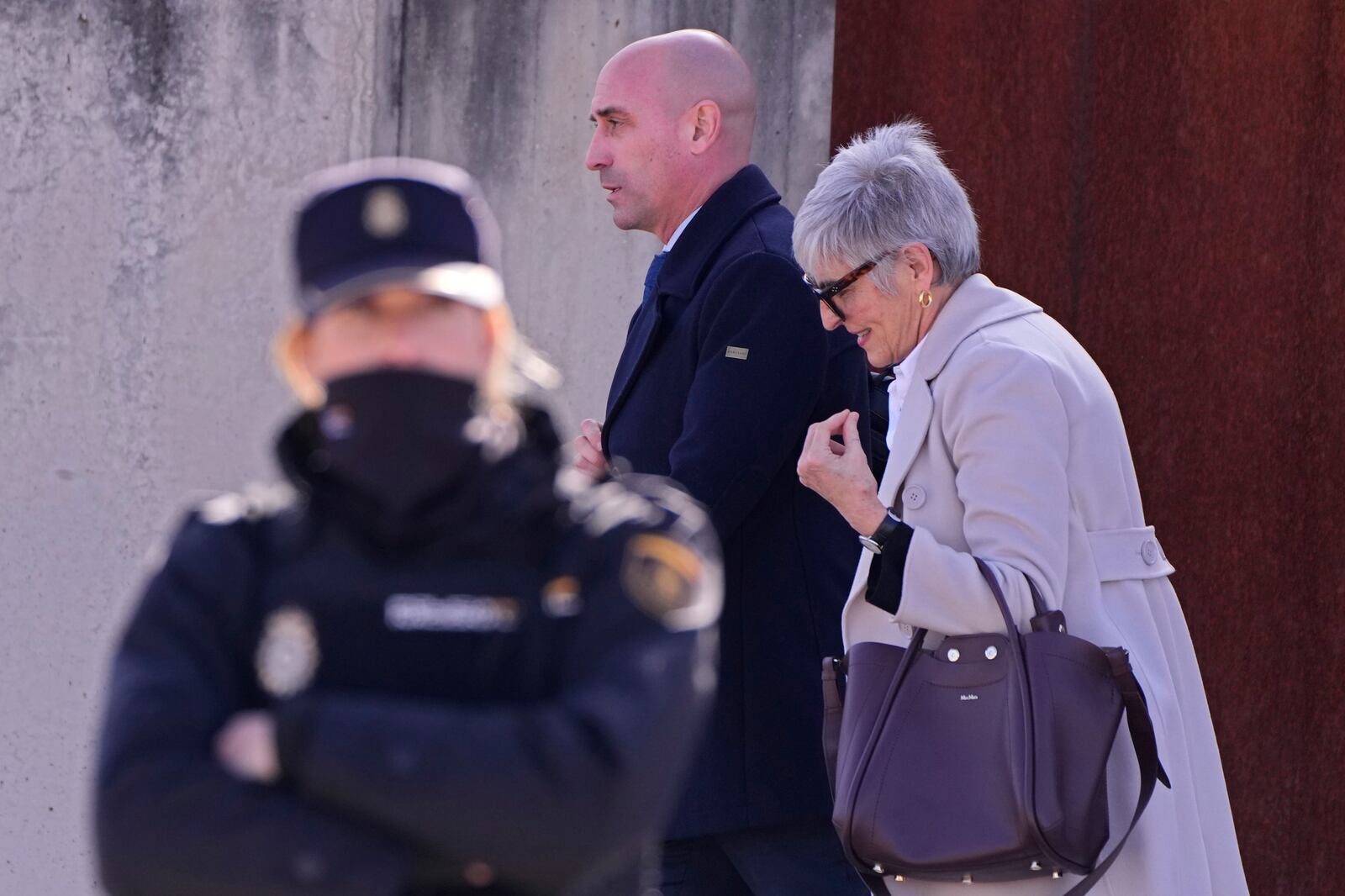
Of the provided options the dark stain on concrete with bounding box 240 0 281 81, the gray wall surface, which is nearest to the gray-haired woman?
the gray wall surface

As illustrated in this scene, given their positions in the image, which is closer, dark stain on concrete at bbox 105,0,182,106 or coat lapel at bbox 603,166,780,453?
coat lapel at bbox 603,166,780,453

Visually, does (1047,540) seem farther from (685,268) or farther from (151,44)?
(151,44)

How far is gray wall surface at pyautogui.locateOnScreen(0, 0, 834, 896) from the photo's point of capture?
4.53m

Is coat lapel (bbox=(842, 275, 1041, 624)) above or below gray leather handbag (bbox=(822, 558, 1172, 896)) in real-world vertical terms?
above

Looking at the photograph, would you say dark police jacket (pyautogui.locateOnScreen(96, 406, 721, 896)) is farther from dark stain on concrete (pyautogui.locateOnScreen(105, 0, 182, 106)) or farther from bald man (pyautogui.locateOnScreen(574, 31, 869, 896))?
dark stain on concrete (pyautogui.locateOnScreen(105, 0, 182, 106))

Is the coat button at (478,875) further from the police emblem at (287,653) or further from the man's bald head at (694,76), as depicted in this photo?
the man's bald head at (694,76)

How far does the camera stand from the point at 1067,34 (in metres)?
4.44

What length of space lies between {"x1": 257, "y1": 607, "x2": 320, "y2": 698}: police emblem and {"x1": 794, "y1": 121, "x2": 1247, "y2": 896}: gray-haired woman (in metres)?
1.31

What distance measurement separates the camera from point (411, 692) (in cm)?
152

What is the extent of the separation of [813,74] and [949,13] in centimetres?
36

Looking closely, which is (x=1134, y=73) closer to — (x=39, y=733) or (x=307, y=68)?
(x=307, y=68)

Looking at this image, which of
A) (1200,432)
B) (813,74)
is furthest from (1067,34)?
(1200,432)

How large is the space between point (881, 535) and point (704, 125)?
1.12 metres

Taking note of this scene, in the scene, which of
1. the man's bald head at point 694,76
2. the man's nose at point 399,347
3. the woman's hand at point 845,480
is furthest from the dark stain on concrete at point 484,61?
the man's nose at point 399,347
